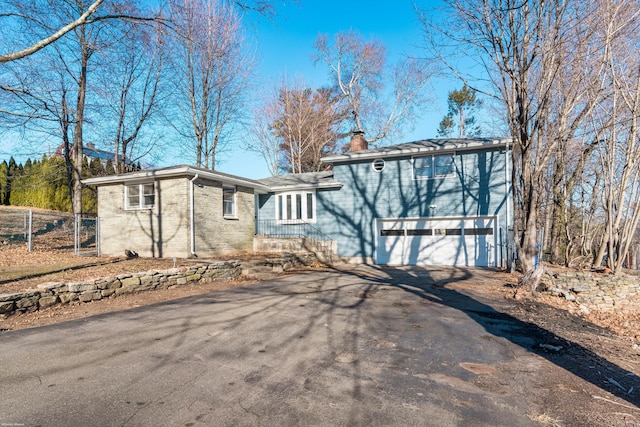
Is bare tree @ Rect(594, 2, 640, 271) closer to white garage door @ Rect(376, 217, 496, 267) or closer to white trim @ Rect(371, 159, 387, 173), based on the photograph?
white garage door @ Rect(376, 217, 496, 267)

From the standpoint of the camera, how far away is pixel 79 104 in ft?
56.5

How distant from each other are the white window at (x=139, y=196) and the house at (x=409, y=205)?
5301 mm

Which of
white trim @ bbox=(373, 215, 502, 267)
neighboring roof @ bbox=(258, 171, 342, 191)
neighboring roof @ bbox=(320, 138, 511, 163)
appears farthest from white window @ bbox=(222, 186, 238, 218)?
white trim @ bbox=(373, 215, 502, 267)

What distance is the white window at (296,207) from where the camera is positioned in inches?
669

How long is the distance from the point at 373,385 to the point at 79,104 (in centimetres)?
1975

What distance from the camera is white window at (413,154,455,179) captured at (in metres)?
14.8

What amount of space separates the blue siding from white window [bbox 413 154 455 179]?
0.21 meters

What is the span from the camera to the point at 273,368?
3.99 m

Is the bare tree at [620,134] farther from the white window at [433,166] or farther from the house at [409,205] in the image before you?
the white window at [433,166]

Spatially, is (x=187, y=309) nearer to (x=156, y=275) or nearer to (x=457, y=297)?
(x=156, y=275)

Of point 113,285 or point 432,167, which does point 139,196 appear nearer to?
point 113,285

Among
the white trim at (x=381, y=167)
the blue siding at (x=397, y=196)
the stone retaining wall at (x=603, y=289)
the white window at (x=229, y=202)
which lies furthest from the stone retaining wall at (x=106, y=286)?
the stone retaining wall at (x=603, y=289)

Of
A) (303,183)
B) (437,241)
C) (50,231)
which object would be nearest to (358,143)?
(303,183)

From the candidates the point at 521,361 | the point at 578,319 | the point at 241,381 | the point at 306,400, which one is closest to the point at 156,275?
the point at 241,381
